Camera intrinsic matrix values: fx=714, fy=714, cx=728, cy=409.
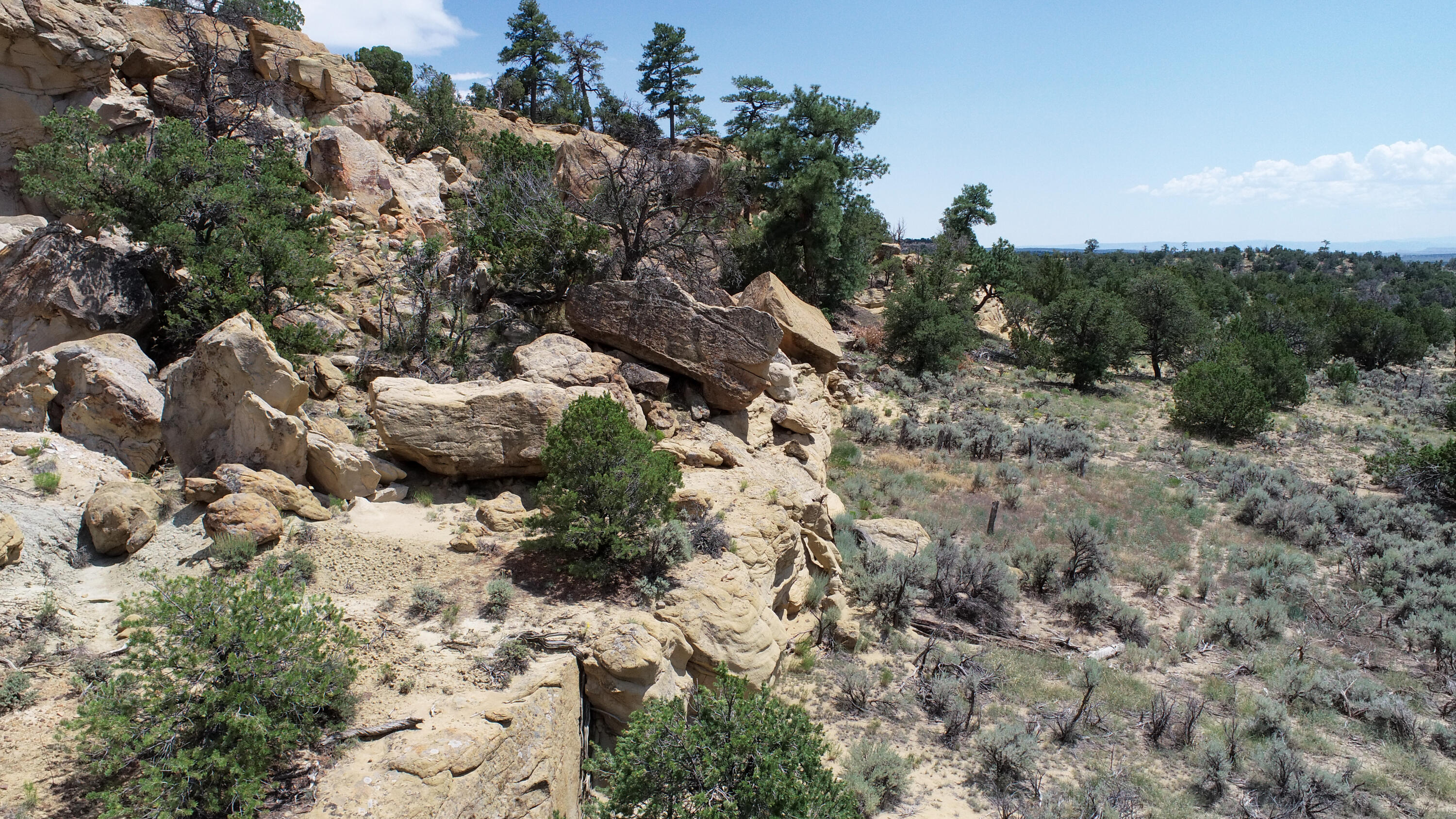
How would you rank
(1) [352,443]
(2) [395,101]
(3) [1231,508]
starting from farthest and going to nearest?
(2) [395,101] < (3) [1231,508] < (1) [352,443]

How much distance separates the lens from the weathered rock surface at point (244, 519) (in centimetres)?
799

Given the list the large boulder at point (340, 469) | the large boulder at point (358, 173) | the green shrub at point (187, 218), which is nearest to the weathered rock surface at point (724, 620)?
the large boulder at point (340, 469)

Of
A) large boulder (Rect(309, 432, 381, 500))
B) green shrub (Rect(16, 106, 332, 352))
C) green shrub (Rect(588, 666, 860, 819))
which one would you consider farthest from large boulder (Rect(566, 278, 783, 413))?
green shrub (Rect(588, 666, 860, 819))

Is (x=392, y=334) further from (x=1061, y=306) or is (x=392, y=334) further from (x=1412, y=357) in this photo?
(x=1412, y=357)

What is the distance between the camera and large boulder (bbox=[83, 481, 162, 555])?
310 inches

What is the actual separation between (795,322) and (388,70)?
26951 mm

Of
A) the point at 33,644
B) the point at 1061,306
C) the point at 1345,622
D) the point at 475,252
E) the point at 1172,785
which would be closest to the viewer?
the point at 33,644

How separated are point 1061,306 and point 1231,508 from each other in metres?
15.7

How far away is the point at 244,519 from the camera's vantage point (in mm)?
8055

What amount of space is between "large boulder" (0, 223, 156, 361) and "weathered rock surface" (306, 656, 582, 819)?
32.8 ft

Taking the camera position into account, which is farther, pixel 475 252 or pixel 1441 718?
pixel 475 252

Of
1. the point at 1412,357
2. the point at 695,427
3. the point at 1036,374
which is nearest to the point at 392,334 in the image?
the point at 695,427

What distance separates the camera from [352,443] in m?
10.4

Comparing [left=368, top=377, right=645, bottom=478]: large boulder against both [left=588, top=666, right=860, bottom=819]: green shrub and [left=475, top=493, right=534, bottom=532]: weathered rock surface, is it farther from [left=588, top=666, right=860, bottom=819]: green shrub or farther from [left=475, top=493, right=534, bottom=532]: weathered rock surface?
[left=588, top=666, right=860, bottom=819]: green shrub
